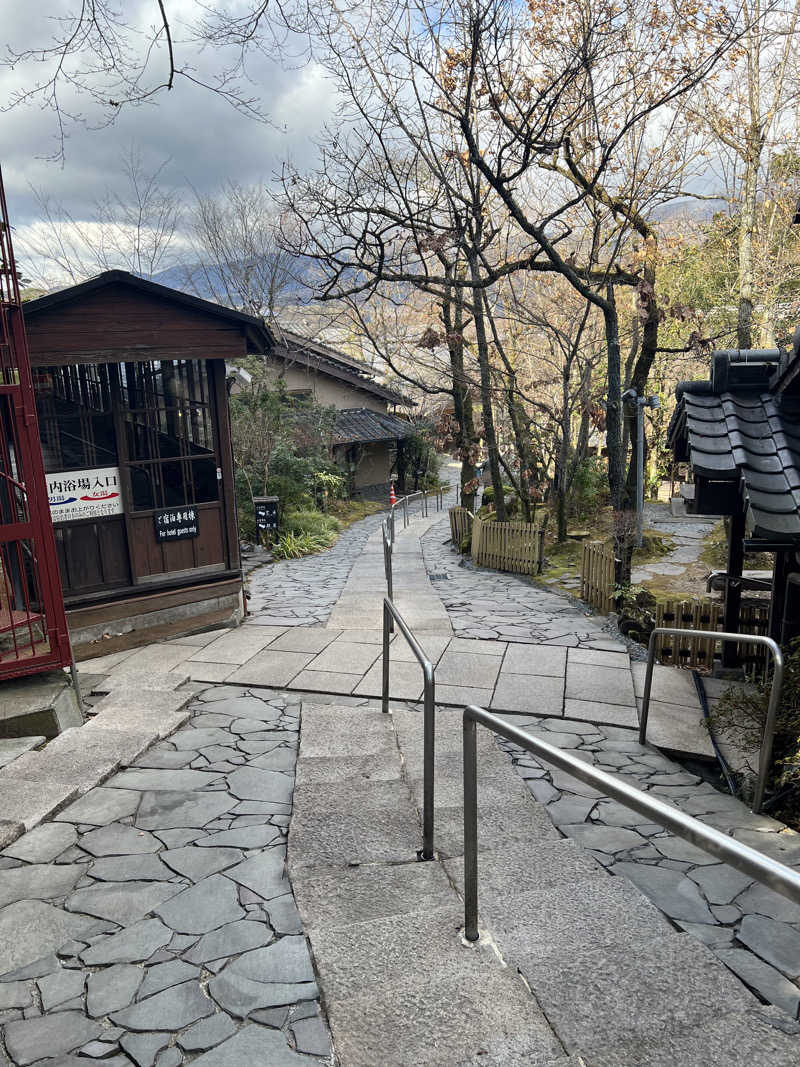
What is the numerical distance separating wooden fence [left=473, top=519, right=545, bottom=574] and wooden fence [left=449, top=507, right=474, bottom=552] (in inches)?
69.9

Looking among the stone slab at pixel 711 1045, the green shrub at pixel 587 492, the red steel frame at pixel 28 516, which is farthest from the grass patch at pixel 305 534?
the stone slab at pixel 711 1045

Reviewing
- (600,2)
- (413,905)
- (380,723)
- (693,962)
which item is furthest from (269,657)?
(600,2)

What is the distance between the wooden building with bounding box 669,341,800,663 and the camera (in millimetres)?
4844

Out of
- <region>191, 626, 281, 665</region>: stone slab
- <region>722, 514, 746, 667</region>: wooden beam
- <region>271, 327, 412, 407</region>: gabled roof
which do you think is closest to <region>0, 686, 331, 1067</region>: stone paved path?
<region>191, 626, 281, 665</region>: stone slab

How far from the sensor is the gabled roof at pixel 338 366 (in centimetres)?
2655

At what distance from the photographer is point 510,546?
572 inches

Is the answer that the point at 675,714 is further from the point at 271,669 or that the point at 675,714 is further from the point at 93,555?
the point at 93,555

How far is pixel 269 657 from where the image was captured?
24.5 feet

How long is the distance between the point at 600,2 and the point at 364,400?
2216 cm

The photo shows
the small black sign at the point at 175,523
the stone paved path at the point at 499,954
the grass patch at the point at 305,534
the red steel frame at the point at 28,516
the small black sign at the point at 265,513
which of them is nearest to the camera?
the stone paved path at the point at 499,954

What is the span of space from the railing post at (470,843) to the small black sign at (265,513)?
15106mm

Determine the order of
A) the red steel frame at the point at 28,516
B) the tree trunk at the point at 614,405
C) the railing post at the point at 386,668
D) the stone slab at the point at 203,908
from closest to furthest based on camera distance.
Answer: the stone slab at the point at 203,908 < the red steel frame at the point at 28,516 < the railing post at the point at 386,668 < the tree trunk at the point at 614,405

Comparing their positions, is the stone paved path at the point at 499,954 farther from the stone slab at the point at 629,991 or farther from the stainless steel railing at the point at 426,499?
the stainless steel railing at the point at 426,499

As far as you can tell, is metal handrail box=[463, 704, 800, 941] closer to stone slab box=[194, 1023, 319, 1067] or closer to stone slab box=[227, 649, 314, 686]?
stone slab box=[194, 1023, 319, 1067]
